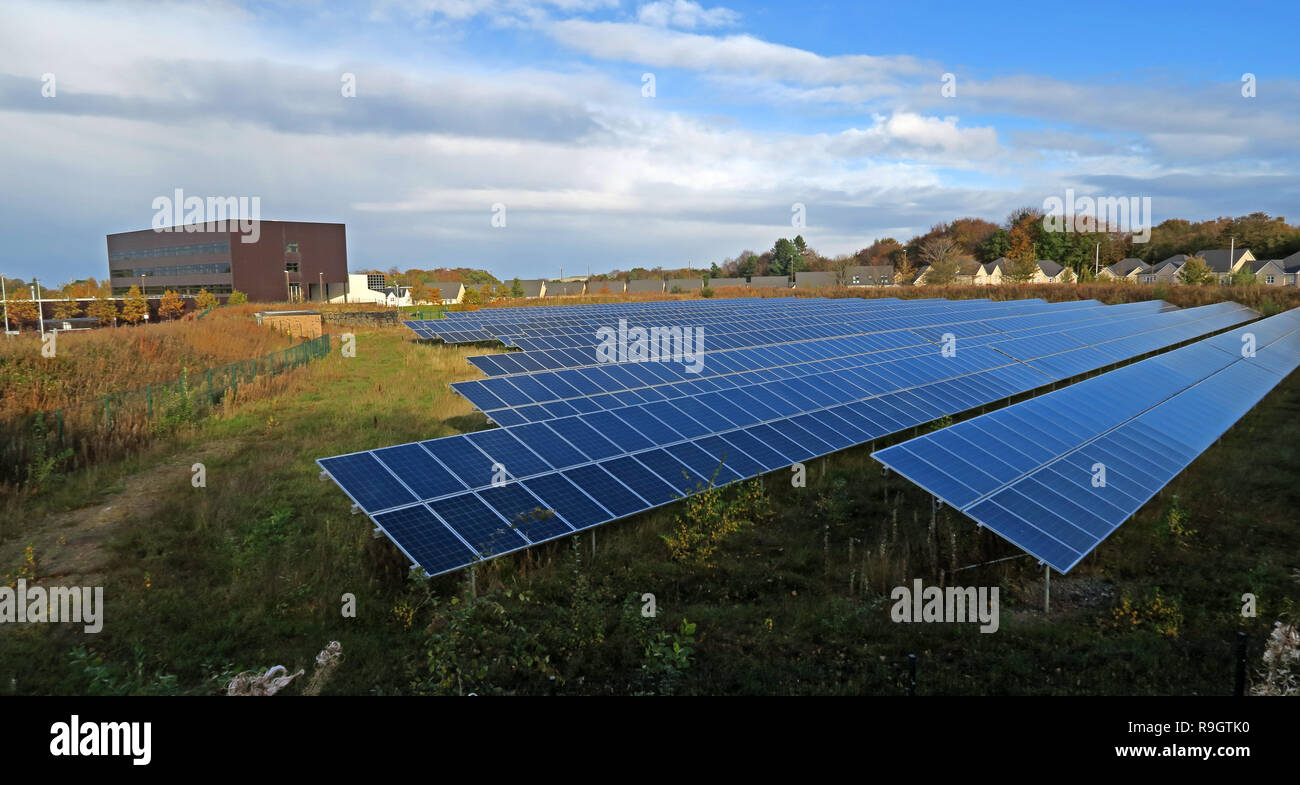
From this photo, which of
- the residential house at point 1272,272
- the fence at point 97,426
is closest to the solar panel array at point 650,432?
the fence at point 97,426

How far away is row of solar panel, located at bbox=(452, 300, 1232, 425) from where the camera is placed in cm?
1834

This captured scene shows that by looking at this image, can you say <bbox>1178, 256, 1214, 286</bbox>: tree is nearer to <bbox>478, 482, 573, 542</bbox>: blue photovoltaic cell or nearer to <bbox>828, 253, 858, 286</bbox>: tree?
<bbox>828, 253, 858, 286</bbox>: tree

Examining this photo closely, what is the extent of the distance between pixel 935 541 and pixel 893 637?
379 centimetres

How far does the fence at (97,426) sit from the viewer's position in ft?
57.0

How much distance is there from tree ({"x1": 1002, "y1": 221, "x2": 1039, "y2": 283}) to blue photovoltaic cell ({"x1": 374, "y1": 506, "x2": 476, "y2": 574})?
93621mm

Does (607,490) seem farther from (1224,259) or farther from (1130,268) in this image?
(1130,268)

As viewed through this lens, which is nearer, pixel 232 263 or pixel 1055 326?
pixel 1055 326

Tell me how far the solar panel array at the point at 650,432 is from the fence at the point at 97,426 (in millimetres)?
10827

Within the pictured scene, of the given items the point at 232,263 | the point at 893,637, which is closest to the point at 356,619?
the point at 893,637

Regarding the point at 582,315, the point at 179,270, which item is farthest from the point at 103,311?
the point at 582,315

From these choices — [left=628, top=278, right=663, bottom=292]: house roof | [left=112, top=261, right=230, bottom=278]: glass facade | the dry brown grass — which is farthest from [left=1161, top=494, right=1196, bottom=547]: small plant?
[left=112, top=261, right=230, bottom=278]: glass facade

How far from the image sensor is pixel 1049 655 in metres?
9.09

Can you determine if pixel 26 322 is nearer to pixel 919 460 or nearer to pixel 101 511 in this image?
pixel 101 511
